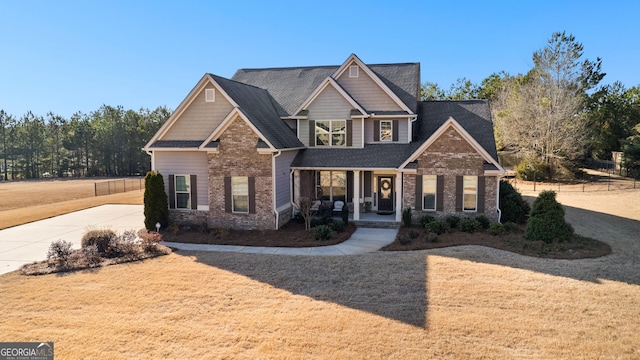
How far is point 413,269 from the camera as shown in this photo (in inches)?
550

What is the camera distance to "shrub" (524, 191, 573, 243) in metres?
17.0

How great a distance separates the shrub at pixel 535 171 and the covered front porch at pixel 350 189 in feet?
83.4

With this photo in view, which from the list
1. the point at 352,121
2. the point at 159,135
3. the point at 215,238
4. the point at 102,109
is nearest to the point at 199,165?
the point at 159,135

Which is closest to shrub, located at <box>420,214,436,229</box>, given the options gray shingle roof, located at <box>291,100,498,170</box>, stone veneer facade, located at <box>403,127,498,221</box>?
stone veneer facade, located at <box>403,127,498,221</box>

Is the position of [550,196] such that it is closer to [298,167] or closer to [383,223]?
[383,223]

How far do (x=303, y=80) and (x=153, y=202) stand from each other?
12177 millimetres

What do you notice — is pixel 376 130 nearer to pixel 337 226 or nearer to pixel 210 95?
pixel 337 226

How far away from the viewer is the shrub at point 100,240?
16359mm

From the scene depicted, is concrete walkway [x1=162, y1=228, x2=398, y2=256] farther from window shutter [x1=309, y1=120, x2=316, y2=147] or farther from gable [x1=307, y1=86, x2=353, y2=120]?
gable [x1=307, y1=86, x2=353, y2=120]

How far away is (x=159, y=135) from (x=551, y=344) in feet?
64.1

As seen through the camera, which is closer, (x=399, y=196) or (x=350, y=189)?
(x=399, y=196)

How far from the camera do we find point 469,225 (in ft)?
63.6

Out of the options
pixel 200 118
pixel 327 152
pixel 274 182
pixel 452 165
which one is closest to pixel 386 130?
pixel 327 152

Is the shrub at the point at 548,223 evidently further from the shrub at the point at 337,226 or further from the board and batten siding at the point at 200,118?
the board and batten siding at the point at 200,118
